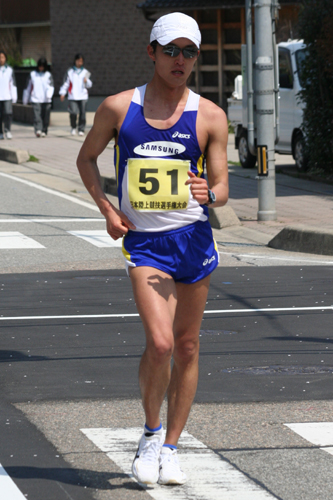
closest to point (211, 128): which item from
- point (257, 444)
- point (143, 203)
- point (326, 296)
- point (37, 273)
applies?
point (143, 203)

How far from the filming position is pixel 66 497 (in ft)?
12.5

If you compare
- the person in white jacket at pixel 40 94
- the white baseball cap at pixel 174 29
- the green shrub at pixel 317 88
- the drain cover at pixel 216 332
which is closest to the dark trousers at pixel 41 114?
the person in white jacket at pixel 40 94

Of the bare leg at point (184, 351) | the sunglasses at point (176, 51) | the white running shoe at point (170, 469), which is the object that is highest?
the sunglasses at point (176, 51)

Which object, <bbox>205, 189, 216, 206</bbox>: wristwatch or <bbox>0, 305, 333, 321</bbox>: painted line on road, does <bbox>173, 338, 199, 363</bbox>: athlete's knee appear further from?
<bbox>0, 305, 333, 321</bbox>: painted line on road

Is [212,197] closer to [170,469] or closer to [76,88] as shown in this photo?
[170,469]

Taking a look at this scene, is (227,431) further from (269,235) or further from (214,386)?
(269,235)

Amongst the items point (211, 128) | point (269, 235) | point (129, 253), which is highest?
point (211, 128)

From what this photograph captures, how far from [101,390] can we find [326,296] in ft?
11.1

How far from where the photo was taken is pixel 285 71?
17953 millimetres

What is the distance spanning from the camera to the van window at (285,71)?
17.8 metres

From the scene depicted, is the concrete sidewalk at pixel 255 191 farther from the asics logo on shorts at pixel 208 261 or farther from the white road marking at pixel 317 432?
the asics logo on shorts at pixel 208 261

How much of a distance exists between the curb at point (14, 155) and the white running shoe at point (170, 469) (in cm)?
1640

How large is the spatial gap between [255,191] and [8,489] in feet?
39.9

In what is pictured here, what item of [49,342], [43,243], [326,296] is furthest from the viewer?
[43,243]
